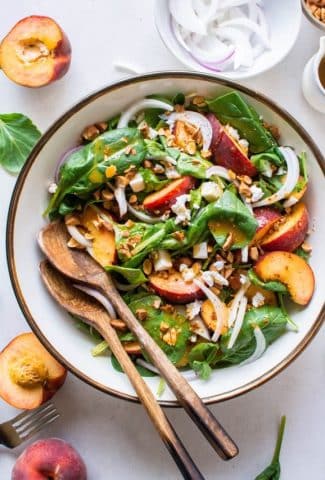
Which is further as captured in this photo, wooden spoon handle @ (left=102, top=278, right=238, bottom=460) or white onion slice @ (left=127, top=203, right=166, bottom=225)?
white onion slice @ (left=127, top=203, right=166, bottom=225)

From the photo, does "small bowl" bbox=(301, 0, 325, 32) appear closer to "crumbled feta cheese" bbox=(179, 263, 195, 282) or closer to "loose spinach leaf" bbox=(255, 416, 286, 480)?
"crumbled feta cheese" bbox=(179, 263, 195, 282)

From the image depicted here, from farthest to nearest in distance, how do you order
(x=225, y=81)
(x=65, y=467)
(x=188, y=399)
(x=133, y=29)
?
1. (x=133, y=29)
2. (x=65, y=467)
3. (x=225, y=81)
4. (x=188, y=399)

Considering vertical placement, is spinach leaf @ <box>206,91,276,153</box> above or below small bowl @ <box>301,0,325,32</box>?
below

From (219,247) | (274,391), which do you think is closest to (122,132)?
(219,247)

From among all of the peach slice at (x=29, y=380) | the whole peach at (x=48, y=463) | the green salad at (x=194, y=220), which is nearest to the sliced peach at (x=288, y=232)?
the green salad at (x=194, y=220)

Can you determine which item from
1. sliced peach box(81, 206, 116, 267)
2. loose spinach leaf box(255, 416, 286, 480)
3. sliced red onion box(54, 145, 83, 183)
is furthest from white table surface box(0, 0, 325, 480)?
sliced peach box(81, 206, 116, 267)

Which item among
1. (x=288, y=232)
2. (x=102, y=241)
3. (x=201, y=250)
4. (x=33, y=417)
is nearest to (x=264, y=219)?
(x=288, y=232)

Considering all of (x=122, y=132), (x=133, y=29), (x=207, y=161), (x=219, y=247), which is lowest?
(x=219, y=247)

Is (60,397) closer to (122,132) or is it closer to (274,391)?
(274,391)
